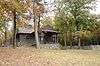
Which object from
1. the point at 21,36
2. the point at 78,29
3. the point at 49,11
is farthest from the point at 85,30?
the point at 21,36

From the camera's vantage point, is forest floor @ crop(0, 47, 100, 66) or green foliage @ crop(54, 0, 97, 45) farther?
green foliage @ crop(54, 0, 97, 45)

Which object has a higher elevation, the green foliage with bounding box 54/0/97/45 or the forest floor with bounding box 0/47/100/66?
the green foliage with bounding box 54/0/97/45

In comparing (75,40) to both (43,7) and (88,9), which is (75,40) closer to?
(88,9)

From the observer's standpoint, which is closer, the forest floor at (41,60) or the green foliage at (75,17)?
the forest floor at (41,60)

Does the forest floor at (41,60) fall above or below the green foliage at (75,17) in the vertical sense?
below

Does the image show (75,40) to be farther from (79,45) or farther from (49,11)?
(49,11)

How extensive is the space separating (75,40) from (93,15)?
675cm

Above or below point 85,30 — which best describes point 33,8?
above

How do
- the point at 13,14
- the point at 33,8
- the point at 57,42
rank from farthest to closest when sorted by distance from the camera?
the point at 57,42
the point at 33,8
the point at 13,14

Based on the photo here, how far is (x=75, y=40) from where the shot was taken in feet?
189

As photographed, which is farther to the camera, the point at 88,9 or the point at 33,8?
the point at 88,9

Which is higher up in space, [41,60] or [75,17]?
[75,17]

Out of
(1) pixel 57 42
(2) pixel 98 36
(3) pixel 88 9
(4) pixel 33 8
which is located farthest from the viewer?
(1) pixel 57 42

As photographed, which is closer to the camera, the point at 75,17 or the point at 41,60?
the point at 41,60
